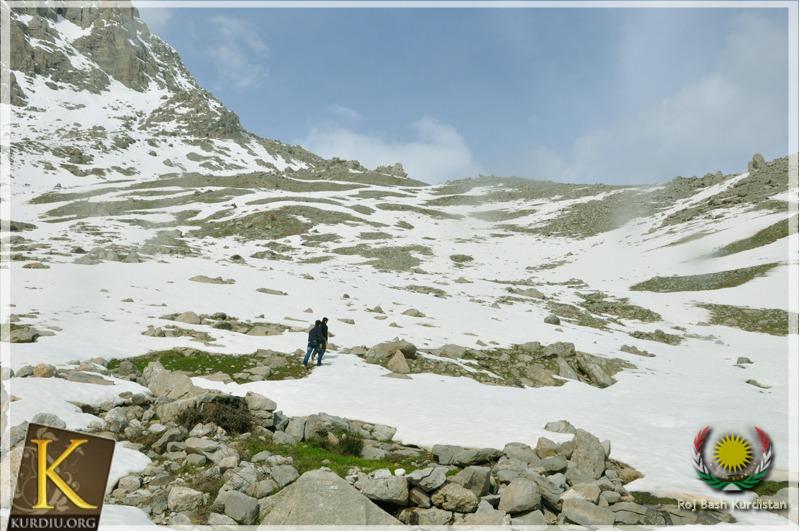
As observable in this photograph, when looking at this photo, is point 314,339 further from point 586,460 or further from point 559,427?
point 586,460

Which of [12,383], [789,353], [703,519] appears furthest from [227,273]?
[789,353]

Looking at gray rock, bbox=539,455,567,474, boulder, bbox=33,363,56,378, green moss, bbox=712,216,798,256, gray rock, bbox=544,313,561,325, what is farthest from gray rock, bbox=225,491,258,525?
green moss, bbox=712,216,798,256

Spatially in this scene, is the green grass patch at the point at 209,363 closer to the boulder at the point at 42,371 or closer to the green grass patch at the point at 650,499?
the boulder at the point at 42,371

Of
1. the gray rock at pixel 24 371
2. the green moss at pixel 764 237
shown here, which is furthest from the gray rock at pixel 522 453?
the green moss at pixel 764 237

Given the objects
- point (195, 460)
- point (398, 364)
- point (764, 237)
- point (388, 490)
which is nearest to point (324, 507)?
point (388, 490)

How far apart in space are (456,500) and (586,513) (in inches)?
83.5

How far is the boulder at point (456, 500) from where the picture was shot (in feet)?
23.4

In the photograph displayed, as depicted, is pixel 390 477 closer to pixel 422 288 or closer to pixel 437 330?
pixel 437 330

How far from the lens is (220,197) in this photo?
→ 303 feet

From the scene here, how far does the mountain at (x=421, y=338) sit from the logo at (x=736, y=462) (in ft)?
1.04

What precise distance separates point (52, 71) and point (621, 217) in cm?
21588

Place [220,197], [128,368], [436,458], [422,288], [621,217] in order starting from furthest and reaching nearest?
[220,197] < [621,217] < [422,288] < [128,368] < [436,458]

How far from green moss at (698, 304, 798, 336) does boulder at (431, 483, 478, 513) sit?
3293 centimetres

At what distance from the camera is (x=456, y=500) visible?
281 inches
